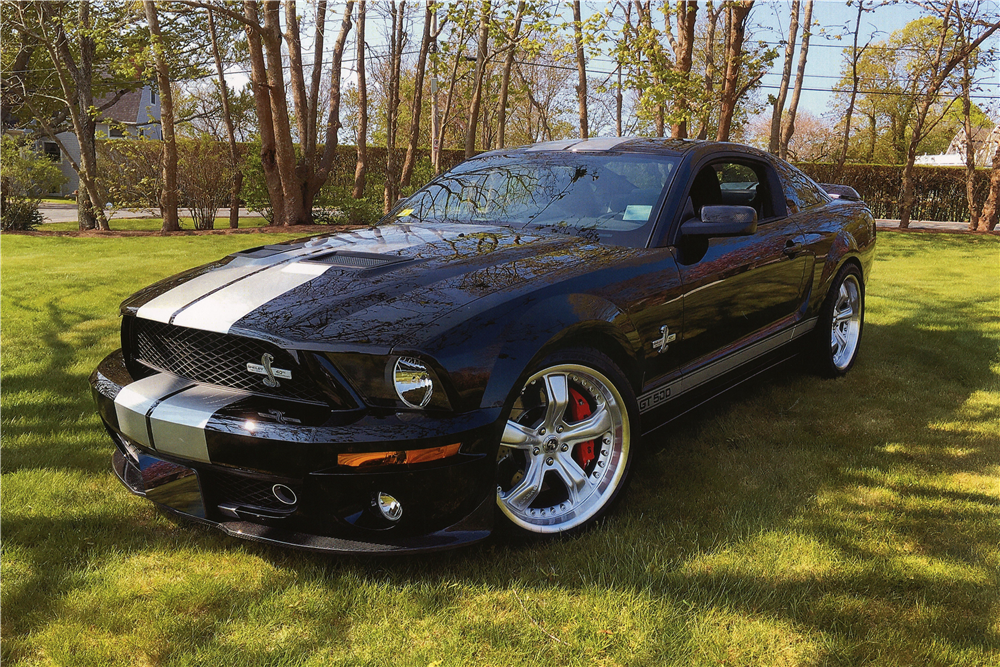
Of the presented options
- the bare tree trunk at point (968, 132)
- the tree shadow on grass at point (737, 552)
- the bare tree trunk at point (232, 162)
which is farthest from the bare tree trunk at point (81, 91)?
the bare tree trunk at point (968, 132)

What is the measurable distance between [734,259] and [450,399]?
5.88 ft

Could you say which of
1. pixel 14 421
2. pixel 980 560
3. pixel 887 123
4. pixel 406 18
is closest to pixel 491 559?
pixel 980 560

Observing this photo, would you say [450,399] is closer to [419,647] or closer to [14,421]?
[419,647]

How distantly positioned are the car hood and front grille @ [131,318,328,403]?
7cm

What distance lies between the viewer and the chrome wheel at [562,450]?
244cm

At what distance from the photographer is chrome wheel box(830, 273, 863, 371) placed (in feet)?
15.3

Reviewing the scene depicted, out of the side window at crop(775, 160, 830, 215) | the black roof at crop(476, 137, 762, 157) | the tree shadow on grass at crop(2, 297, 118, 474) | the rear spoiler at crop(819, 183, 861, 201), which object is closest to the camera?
the tree shadow on grass at crop(2, 297, 118, 474)

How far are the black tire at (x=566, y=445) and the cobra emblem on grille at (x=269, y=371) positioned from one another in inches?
28.3

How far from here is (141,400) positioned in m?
2.36

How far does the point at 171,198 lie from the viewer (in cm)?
1432

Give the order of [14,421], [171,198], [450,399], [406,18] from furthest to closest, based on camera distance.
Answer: [406,18] → [171,198] → [14,421] → [450,399]

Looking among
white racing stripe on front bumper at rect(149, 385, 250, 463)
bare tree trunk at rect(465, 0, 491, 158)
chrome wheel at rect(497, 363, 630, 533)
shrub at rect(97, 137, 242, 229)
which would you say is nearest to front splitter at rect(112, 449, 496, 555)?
chrome wheel at rect(497, 363, 630, 533)

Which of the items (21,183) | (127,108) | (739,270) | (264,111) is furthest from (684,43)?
(127,108)

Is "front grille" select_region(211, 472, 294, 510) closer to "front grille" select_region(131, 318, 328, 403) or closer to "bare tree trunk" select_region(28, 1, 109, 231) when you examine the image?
"front grille" select_region(131, 318, 328, 403)
